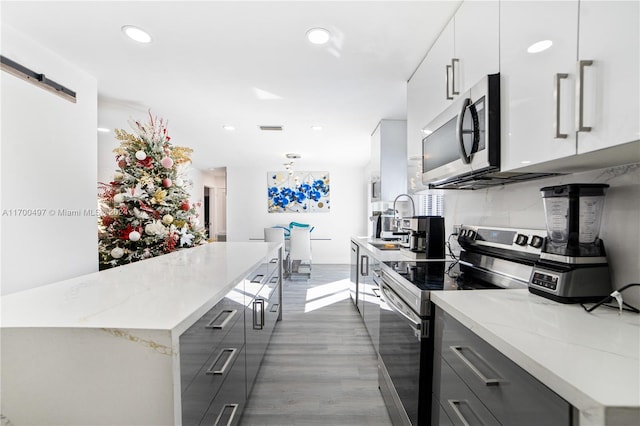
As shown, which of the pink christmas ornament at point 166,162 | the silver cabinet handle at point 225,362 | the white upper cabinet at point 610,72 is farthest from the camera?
the pink christmas ornament at point 166,162

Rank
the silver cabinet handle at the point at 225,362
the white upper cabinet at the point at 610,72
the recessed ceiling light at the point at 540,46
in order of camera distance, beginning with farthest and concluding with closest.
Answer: the silver cabinet handle at the point at 225,362, the recessed ceiling light at the point at 540,46, the white upper cabinet at the point at 610,72

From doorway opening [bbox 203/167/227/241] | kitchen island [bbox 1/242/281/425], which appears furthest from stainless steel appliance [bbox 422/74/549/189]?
doorway opening [bbox 203/167/227/241]

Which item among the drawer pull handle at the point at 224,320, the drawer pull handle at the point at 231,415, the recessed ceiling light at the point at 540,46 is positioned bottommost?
the drawer pull handle at the point at 231,415

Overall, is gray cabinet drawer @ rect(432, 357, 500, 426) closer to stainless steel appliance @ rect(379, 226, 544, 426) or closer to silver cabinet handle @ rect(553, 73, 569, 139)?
stainless steel appliance @ rect(379, 226, 544, 426)

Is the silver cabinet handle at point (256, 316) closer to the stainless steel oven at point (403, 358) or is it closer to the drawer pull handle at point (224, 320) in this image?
the drawer pull handle at point (224, 320)

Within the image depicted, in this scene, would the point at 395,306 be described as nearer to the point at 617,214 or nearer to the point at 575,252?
the point at 575,252

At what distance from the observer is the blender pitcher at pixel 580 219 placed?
945mm

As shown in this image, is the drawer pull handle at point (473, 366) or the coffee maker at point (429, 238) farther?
the coffee maker at point (429, 238)

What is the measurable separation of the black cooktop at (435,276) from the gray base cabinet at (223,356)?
87 centimetres

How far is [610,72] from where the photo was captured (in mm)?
704

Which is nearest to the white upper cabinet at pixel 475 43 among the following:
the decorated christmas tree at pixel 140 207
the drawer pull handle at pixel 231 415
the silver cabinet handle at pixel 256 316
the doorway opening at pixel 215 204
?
the silver cabinet handle at pixel 256 316

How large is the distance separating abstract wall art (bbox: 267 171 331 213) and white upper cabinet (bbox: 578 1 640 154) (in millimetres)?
6190

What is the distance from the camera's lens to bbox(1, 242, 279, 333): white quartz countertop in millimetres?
799

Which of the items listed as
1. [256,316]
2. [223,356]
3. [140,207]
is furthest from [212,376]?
[140,207]
